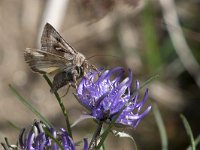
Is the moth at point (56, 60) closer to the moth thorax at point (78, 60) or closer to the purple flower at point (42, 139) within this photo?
the moth thorax at point (78, 60)

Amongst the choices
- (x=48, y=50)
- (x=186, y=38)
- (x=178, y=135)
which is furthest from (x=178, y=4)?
(x=48, y=50)

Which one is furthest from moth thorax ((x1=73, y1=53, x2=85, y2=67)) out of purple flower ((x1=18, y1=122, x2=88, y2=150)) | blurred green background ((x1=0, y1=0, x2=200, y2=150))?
blurred green background ((x1=0, y1=0, x2=200, y2=150))

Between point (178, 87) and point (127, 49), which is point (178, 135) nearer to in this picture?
point (178, 87)

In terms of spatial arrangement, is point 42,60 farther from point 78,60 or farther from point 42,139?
point 42,139

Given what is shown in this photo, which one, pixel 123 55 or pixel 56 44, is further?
pixel 123 55

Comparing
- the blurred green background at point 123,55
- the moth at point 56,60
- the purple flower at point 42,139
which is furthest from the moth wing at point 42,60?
the blurred green background at point 123,55

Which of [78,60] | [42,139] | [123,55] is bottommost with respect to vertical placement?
[123,55]

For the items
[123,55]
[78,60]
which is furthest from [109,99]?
[123,55]
